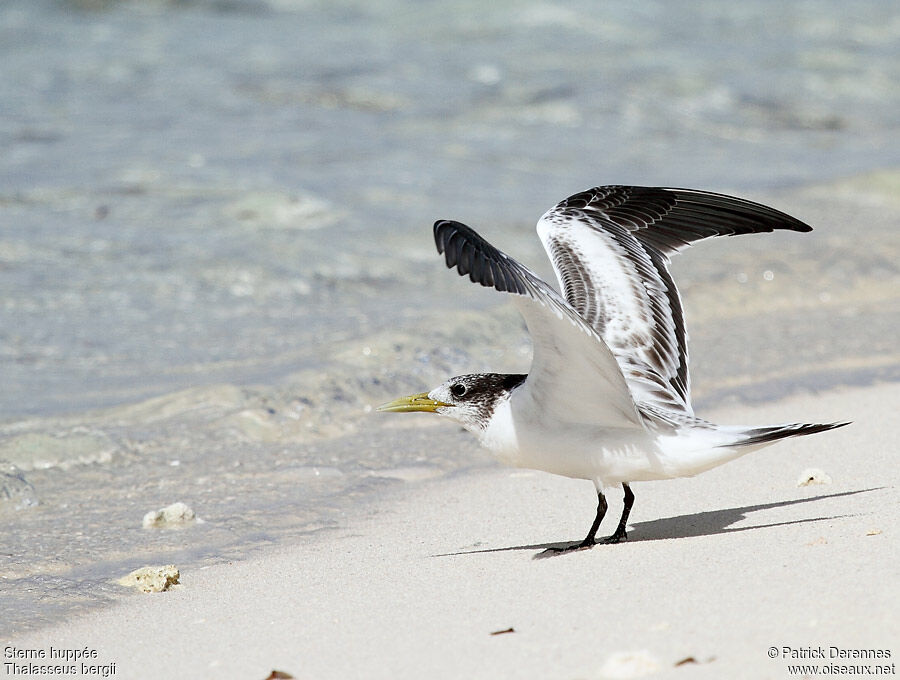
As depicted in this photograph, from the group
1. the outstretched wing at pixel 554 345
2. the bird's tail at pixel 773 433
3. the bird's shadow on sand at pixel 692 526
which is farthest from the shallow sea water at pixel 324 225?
the bird's tail at pixel 773 433

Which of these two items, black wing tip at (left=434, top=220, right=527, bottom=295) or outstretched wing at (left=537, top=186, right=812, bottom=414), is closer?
black wing tip at (left=434, top=220, right=527, bottom=295)

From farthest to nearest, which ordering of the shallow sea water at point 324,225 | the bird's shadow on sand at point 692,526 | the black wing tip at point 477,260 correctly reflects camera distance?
the shallow sea water at point 324,225
the bird's shadow on sand at point 692,526
the black wing tip at point 477,260

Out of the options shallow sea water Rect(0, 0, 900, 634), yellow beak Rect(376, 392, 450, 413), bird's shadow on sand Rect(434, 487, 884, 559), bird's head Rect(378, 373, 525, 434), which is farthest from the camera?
shallow sea water Rect(0, 0, 900, 634)

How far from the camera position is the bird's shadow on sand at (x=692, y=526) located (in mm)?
4195

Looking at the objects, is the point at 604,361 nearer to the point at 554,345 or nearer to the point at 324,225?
the point at 554,345

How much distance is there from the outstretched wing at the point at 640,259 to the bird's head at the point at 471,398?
46cm

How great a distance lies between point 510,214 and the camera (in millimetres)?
11188

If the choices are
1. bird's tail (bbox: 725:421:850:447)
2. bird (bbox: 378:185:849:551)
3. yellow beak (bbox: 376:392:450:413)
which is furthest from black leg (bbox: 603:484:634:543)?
yellow beak (bbox: 376:392:450:413)

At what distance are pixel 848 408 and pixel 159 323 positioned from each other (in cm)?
473

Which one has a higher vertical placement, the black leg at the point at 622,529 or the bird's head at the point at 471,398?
the bird's head at the point at 471,398

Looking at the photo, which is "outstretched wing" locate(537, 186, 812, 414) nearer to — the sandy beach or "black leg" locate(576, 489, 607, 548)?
"black leg" locate(576, 489, 607, 548)

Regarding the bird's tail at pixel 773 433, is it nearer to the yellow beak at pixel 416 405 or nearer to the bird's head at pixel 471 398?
the bird's head at pixel 471 398

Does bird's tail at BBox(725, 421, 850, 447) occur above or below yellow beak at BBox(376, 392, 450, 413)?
above

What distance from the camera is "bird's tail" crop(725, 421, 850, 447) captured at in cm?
386
